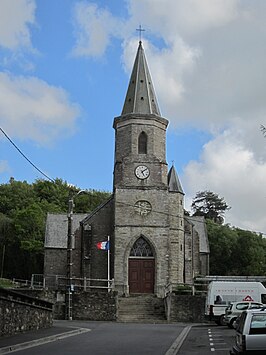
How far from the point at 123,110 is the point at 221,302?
893 inches

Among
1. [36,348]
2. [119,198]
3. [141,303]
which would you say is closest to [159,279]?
[141,303]

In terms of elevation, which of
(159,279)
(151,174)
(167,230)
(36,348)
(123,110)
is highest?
(123,110)

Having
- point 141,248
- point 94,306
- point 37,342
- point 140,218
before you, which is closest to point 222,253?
point 141,248

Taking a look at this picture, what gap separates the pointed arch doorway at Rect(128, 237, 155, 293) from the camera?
149ft

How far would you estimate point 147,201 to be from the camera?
153 feet

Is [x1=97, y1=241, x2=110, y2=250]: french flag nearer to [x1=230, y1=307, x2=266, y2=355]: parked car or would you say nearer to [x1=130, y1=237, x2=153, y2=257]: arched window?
[x1=130, y1=237, x2=153, y2=257]: arched window

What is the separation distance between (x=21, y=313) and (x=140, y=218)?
2448 cm

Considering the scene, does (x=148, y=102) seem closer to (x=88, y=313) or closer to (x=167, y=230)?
(x=167, y=230)

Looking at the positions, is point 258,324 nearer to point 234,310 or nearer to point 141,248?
point 234,310

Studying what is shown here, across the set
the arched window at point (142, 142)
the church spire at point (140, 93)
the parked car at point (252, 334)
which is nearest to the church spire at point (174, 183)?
the arched window at point (142, 142)

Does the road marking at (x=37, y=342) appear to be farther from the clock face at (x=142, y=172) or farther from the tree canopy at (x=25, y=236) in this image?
the tree canopy at (x=25, y=236)

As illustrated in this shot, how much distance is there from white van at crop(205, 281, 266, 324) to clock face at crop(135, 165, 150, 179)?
50.6 ft

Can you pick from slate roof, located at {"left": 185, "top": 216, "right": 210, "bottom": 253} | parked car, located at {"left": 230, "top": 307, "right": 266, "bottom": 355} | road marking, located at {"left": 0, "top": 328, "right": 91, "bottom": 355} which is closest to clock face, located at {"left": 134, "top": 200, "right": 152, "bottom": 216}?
slate roof, located at {"left": 185, "top": 216, "right": 210, "bottom": 253}

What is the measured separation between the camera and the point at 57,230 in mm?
57562
